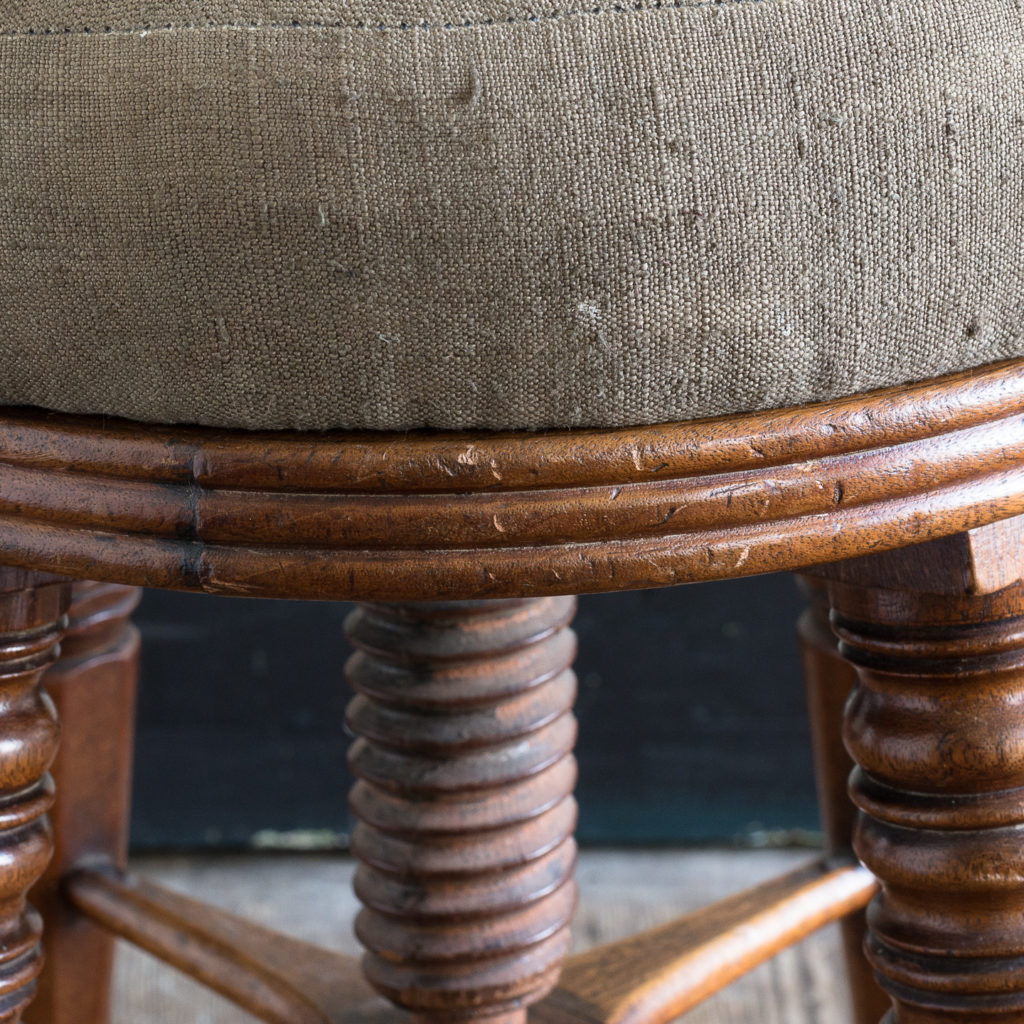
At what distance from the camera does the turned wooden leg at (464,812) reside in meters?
0.45

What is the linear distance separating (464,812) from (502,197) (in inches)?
10.7

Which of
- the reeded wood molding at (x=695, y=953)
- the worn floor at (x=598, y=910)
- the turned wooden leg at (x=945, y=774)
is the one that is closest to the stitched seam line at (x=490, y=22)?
the turned wooden leg at (x=945, y=774)

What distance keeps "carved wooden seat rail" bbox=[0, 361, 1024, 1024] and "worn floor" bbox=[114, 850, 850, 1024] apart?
0.67 feet

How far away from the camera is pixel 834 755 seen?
578 mm

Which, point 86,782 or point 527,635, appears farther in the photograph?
point 86,782

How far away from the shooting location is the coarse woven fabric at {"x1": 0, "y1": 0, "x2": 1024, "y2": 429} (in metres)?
0.23

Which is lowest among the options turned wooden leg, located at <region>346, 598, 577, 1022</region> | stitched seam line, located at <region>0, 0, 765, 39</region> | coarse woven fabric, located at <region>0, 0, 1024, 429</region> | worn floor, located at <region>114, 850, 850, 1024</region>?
worn floor, located at <region>114, 850, 850, 1024</region>

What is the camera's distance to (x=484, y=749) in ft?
1.51

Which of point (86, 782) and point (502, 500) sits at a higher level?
point (502, 500)

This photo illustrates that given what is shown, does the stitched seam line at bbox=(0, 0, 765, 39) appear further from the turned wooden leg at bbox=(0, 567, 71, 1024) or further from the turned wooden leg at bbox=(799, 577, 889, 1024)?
the turned wooden leg at bbox=(799, 577, 889, 1024)

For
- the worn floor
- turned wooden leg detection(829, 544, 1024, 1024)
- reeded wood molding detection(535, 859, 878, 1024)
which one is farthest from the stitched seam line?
the worn floor

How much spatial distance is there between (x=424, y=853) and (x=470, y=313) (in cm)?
27

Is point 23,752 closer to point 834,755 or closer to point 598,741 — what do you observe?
point 834,755

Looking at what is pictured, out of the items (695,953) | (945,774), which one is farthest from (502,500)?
(695,953)
